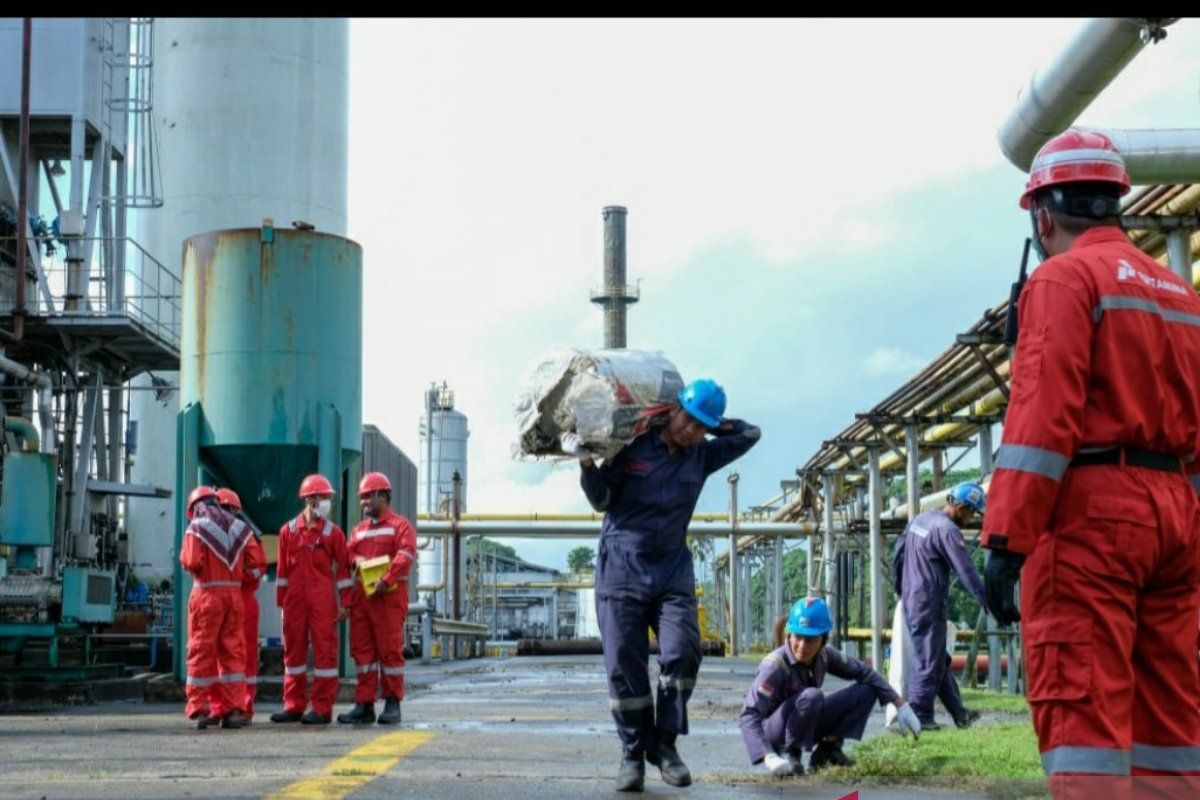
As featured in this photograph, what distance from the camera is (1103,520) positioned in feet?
13.5

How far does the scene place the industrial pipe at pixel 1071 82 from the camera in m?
8.25

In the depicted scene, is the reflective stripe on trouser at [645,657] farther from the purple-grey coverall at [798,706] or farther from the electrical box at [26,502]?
the electrical box at [26,502]

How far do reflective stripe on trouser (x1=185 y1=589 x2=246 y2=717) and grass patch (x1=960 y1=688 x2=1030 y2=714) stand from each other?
577 cm

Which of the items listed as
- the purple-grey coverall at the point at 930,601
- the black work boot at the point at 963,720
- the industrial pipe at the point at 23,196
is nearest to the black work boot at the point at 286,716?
the purple-grey coverall at the point at 930,601

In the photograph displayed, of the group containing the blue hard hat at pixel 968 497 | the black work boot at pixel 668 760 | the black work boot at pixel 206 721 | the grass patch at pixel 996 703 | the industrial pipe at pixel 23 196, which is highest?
the industrial pipe at pixel 23 196

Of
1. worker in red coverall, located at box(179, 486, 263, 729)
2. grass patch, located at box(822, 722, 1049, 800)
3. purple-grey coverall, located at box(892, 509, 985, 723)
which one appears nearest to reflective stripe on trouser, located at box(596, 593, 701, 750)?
grass patch, located at box(822, 722, 1049, 800)

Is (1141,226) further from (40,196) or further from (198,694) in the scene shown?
(40,196)

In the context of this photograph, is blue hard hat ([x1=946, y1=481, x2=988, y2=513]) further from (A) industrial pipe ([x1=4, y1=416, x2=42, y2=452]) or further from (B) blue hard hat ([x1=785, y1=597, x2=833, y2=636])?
(A) industrial pipe ([x1=4, y1=416, x2=42, y2=452])

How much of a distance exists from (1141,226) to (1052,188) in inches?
289

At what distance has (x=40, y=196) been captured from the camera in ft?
79.1

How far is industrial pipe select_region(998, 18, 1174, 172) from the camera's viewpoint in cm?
825

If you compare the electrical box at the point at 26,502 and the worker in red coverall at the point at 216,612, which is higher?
the electrical box at the point at 26,502

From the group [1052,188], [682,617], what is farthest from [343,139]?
[1052,188]

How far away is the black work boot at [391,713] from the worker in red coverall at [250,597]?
0.88m
